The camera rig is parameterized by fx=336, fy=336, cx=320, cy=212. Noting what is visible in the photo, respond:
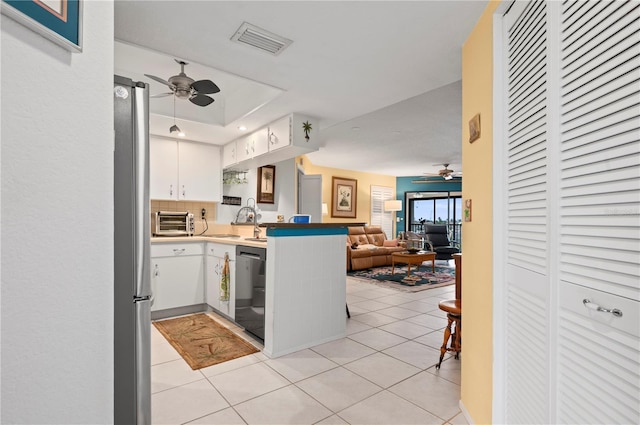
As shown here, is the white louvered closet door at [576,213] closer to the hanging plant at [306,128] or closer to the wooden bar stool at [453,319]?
the wooden bar stool at [453,319]

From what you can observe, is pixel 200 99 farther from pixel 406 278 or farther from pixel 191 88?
pixel 406 278

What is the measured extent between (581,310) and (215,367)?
248 cm

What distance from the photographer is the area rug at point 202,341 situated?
2840 millimetres

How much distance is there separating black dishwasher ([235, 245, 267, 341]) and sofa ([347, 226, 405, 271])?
410 centimetres

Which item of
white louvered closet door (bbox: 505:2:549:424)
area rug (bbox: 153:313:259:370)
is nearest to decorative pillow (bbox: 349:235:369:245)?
area rug (bbox: 153:313:259:370)

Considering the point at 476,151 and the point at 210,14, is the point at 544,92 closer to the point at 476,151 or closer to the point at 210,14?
the point at 476,151

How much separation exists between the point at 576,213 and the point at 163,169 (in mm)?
4492

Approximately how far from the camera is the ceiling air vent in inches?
85.0

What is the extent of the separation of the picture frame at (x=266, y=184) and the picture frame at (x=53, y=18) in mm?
4841

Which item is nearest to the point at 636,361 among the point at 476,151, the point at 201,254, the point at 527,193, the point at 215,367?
the point at 527,193

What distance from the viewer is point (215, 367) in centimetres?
266

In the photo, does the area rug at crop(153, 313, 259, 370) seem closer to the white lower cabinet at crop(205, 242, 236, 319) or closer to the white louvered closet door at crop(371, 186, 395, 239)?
the white lower cabinet at crop(205, 242, 236, 319)

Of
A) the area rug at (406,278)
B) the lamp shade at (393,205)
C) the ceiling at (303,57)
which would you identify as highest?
the ceiling at (303,57)

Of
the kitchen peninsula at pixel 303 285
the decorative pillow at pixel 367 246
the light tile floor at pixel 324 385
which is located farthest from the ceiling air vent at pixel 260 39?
the decorative pillow at pixel 367 246
